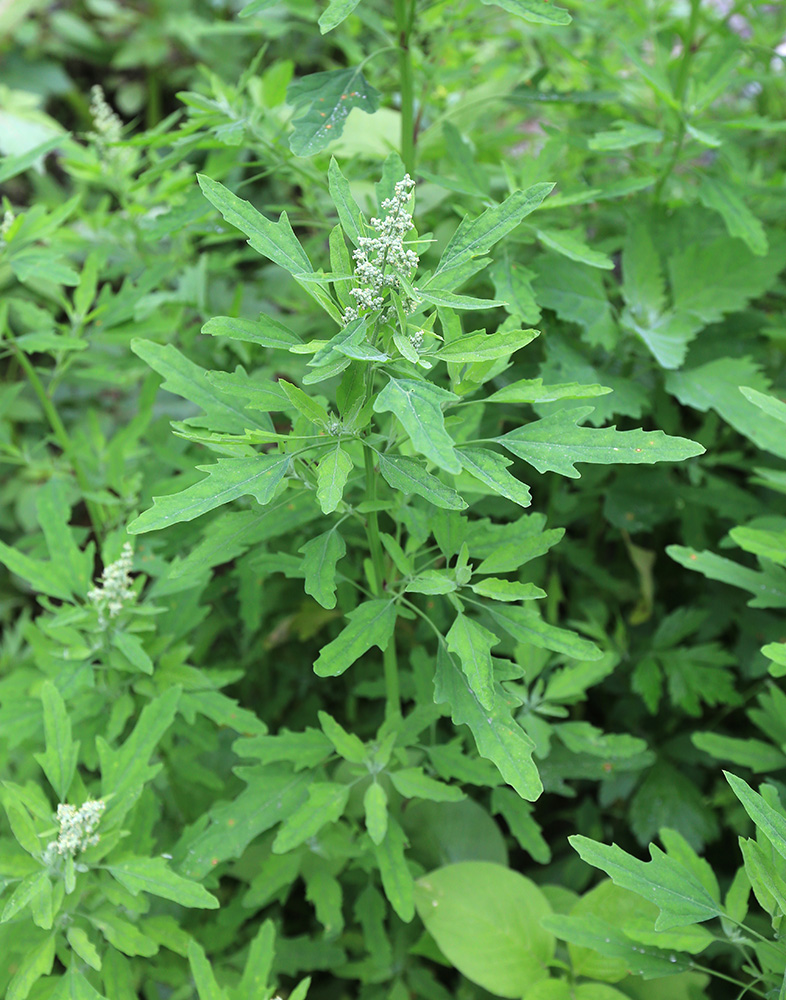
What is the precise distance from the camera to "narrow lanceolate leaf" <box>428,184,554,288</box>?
0.84m

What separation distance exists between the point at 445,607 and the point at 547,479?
1.42 feet

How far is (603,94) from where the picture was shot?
146 centimetres

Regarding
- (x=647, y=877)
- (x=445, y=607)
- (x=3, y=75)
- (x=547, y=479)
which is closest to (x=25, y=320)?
(x=445, y=607)

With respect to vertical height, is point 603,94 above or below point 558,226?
above

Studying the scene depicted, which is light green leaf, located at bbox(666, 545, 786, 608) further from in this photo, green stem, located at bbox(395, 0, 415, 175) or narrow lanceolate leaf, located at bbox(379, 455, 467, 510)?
green stem, located at bbox(395, 0, 415, 175)

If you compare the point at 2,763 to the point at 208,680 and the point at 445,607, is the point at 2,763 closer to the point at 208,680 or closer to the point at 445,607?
the point at 208,680

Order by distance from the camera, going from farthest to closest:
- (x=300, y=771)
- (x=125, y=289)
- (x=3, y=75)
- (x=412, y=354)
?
(x=3, y=75) → (x=125, y=289) → (x=300, y=771) → (x=412, y=354)

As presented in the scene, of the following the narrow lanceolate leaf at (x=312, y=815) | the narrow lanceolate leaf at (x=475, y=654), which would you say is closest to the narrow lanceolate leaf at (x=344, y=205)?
the narrow lanceolate leaf at (x=475, y=654)

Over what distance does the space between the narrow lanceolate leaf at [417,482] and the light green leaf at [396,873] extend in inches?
20.4

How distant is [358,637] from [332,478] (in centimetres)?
22

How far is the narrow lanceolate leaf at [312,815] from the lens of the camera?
1038mm

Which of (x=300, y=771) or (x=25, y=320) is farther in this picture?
(x=25, y=320)

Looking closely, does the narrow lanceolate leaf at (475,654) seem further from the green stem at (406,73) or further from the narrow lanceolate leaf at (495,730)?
the green stem at (406,73)

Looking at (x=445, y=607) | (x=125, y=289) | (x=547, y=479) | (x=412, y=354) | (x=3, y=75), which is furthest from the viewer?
(x=3, y=75)
